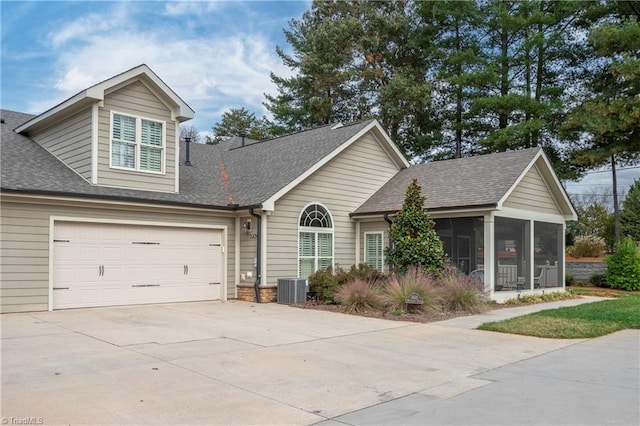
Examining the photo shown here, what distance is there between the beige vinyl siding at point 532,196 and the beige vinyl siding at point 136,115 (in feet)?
31.3

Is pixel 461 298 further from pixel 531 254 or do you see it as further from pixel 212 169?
pixel 212 169

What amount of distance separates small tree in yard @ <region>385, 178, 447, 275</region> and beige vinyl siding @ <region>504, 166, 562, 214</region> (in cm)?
287

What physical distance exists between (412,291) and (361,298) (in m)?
1.22

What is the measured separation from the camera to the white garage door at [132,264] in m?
12.1

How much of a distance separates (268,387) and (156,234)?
8754 millimetres

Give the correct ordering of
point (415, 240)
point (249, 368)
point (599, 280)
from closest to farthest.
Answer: point (249, 368) → point (415, 240) → point (599, 280)

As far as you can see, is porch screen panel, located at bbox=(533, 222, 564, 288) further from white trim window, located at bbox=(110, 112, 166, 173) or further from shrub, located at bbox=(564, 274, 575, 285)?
white trim window, located at bbox=(110, 112, 166, 173)

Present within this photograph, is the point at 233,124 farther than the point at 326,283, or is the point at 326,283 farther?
the point at 233,124

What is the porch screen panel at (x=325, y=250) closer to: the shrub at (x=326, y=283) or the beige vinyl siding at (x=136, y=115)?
the shrub at (x=326, y=283)

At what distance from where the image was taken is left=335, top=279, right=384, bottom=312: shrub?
12.5m

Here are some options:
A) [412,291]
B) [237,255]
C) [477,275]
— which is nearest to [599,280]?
[477,275]

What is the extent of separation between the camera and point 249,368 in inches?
263

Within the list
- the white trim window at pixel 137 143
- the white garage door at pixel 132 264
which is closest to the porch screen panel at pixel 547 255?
the white garage door at pixel 132 264

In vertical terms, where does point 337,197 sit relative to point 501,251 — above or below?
above
